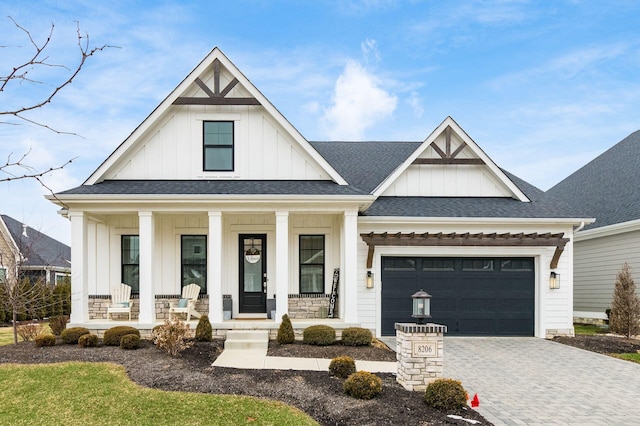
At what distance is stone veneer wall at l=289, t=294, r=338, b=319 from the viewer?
14.0m

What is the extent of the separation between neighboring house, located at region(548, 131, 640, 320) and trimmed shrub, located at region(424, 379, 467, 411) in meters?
11.6

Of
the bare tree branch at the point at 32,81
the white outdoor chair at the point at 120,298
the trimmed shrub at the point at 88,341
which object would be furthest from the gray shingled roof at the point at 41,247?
the bare tree branch at the point at 32,81

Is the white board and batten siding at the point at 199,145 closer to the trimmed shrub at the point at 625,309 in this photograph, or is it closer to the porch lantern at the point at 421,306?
the porch lantern at the point at 421,306

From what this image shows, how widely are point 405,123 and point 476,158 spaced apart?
29.4ft

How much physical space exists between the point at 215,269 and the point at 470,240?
7151 millimetres

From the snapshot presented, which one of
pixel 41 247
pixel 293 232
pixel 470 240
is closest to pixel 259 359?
pixel 293 232

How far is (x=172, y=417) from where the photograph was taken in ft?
21.4

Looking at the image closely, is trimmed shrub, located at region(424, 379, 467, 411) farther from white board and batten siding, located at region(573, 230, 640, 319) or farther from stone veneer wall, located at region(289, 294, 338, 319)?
white board and batten siding, located at region(573, 230, 640, 319)

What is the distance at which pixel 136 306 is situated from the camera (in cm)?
1380

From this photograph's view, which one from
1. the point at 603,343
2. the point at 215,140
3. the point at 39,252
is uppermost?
the point at 215,140

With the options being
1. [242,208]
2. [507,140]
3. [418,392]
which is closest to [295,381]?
[418,392]

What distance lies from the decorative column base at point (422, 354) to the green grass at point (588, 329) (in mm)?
10047

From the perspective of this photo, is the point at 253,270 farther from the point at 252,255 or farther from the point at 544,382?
the point at 544,382

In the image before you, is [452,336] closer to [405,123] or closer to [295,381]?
[295,381]
